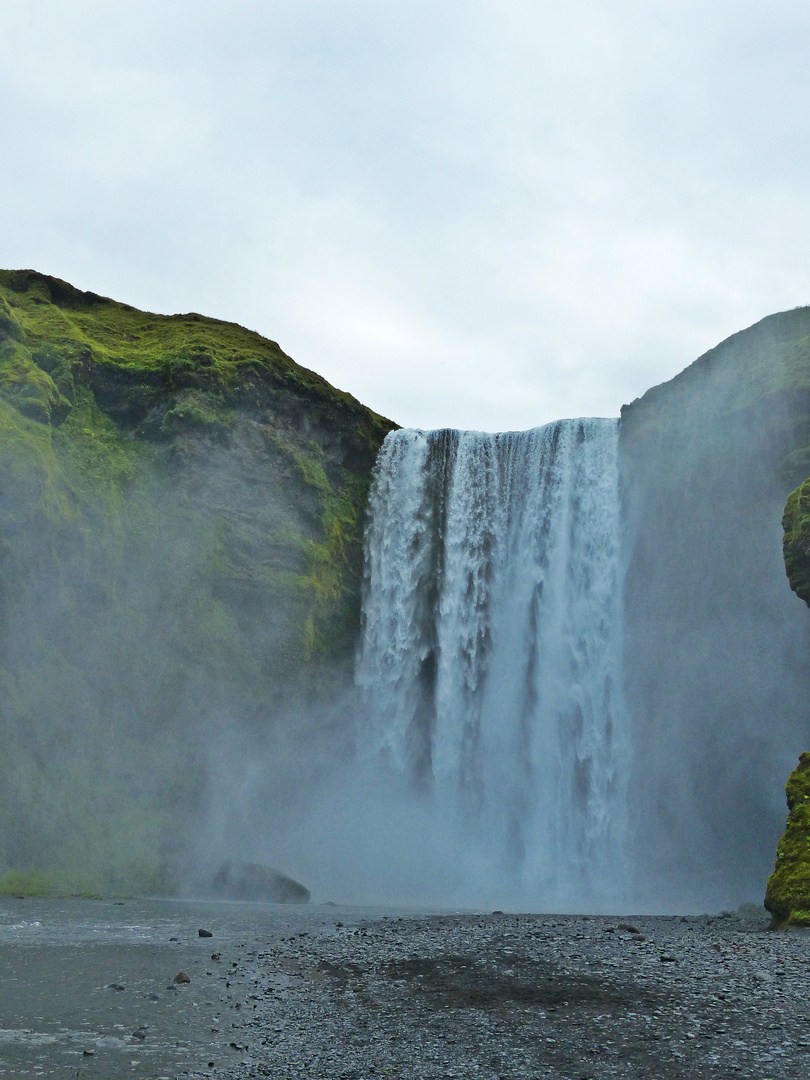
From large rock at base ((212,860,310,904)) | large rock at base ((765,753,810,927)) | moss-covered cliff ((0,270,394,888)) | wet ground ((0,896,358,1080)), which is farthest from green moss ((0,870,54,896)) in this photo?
large rock at base ((765,753,810,927))

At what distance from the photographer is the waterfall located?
114 ft

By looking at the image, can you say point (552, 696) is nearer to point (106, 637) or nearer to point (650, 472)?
point (650, 472)

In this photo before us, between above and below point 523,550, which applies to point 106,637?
below

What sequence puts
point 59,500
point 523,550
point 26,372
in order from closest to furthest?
1. point 59,500
2. point 26,372
3. point 523,550

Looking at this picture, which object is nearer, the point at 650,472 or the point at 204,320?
the point at 650,472

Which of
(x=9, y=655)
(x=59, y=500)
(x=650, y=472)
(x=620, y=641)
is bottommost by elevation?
(x=9, y=655)

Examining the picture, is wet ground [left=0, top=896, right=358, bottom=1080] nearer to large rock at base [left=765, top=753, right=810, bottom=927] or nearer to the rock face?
large rock at base [left=765, top=753, right=810, bottom=927]

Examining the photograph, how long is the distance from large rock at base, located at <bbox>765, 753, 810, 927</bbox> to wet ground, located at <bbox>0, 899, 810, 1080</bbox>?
0.89 meters

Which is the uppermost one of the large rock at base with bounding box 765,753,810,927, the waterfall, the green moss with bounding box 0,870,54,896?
the waterfall

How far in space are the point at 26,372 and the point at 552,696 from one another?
2344 centimetres

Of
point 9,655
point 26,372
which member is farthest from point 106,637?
point 26,372

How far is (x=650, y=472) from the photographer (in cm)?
3781

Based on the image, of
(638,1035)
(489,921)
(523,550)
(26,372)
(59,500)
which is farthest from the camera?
(523,550)

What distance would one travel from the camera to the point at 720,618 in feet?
114
